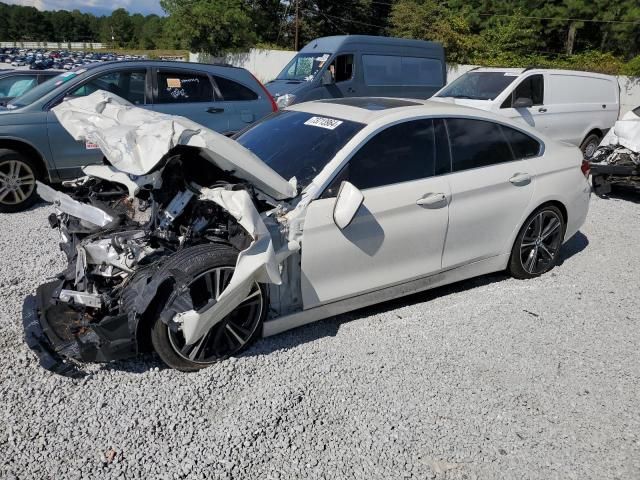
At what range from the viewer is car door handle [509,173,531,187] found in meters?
4.50

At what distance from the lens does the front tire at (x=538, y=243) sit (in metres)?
4.75

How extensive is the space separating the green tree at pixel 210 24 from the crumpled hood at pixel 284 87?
2062 centimetres

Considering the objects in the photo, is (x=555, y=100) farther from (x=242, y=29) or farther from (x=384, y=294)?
(x=242, y=29)

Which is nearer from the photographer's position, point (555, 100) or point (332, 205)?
point (332, 205)

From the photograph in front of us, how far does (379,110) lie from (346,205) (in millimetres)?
1133

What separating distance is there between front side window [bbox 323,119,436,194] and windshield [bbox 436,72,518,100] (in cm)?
630

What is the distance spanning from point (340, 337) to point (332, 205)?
973mm

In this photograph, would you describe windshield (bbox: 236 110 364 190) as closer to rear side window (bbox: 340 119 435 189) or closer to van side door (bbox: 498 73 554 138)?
rear side window (bbox: 340 119 435 189)

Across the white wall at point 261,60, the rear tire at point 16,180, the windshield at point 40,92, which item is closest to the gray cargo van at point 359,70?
the windshield at point 40,92

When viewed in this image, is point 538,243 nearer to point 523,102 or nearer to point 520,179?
point 520,179

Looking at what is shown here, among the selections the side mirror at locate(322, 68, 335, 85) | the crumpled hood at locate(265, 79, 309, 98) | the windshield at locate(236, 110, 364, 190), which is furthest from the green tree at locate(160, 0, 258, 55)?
the windshield at locate(236, 110, 364, 190)

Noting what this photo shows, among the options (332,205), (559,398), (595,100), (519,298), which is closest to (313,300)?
(332,205)

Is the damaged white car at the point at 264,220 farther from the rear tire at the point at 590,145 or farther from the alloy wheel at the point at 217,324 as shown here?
the rear tire at the point at 590,145

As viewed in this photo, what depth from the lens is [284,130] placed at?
4.25m
